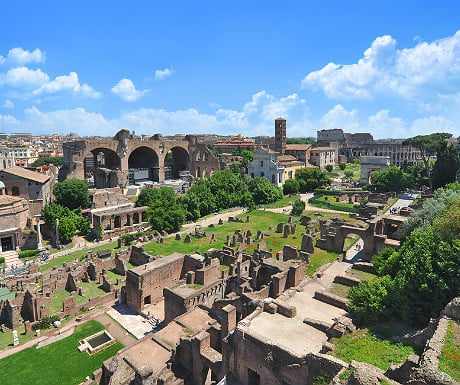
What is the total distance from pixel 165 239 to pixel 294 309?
87.2ft

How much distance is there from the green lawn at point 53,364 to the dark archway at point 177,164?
67378 mm

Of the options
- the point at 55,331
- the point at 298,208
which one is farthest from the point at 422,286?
the point at 298,208

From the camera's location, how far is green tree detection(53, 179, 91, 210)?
164 feet

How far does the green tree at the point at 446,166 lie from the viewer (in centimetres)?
5094

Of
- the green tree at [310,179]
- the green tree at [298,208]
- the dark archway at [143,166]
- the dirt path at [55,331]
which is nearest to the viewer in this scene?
the dirt path at [55,331]

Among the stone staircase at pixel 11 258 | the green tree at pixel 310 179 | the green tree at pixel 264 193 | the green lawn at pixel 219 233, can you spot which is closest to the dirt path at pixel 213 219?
the green lawn at pixel 219 233

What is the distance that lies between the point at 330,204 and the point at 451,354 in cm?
4816

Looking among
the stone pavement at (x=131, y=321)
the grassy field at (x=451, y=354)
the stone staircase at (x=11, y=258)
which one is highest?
the grassy field at (x=451, y=354)

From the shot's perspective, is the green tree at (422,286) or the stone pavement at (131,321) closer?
the green tree at (422,286)

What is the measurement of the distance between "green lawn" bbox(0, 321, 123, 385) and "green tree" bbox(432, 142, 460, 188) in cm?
5403

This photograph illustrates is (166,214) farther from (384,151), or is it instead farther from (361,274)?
(384,151)

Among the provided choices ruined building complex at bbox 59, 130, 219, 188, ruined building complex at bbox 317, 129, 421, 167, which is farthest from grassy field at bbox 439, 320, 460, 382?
ruined building complex at bbox 317, 129, 421, 167

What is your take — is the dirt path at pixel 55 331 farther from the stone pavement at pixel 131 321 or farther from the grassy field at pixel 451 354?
the grassy field at pixel 451 354

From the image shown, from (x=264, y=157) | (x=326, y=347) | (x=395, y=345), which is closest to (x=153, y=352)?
(x=326, y=347)
